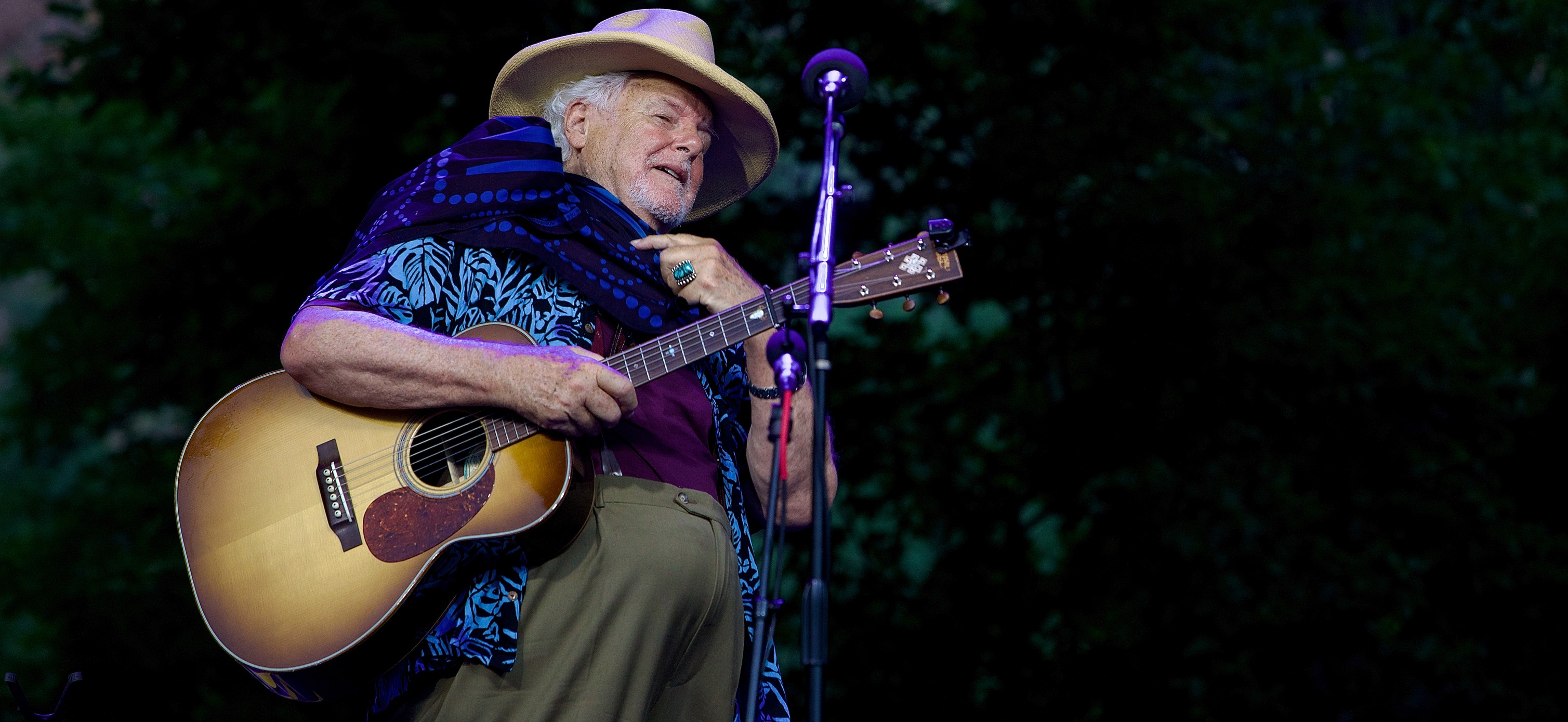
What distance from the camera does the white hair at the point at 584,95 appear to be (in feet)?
8.75

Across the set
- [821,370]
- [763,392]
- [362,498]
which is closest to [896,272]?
[763,392]

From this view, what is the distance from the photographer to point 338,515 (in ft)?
6.91

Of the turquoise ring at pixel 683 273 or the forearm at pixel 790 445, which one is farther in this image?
the forearm at pixel 790 445

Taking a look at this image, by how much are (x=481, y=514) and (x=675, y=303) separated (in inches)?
23.4

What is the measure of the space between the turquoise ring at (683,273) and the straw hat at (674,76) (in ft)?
1.68

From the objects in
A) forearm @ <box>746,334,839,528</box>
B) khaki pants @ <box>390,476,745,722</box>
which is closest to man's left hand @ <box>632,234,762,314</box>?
forearm @ <box>746,334,839,528</box>

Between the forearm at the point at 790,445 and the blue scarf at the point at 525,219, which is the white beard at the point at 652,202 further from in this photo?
the forearm at the point at 790,445

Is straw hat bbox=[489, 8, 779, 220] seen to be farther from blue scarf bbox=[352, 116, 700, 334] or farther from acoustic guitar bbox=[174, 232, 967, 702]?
acoustic guitar bbox=[174, 232, 967, 702]

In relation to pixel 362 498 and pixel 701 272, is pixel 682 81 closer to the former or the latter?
pixel 701 272

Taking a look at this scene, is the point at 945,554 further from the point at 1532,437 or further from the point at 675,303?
the point at 675,303

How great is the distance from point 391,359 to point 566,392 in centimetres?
30

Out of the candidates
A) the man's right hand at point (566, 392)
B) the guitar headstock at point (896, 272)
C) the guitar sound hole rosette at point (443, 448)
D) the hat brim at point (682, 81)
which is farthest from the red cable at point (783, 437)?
the hat brim at point (682, 81)

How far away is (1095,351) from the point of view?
5105 mm

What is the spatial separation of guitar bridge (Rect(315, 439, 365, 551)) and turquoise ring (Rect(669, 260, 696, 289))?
679mm
